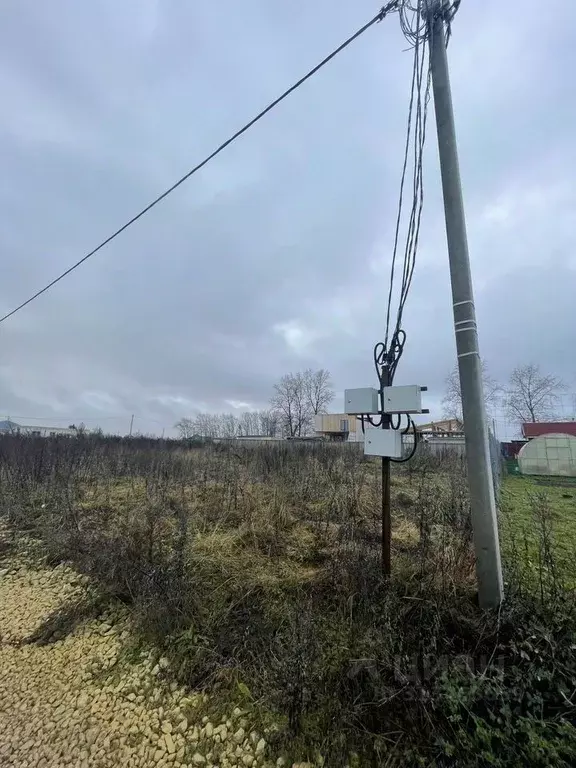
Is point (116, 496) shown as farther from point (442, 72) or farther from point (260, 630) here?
point (442, 72)

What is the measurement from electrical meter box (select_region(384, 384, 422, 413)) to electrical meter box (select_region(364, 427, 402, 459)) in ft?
0.52

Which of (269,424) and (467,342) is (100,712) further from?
(269,424)

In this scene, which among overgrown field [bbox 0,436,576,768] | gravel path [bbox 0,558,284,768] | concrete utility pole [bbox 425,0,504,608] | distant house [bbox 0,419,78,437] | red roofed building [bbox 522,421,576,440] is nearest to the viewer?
overgrown field [bbox 0,436,576,768]

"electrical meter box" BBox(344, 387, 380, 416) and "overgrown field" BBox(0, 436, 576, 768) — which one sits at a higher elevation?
"electrical meter box" BBox(344, 387, 380, 416)

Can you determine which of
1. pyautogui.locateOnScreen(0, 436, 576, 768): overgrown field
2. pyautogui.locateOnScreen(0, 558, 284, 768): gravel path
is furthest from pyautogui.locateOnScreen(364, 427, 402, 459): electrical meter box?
pyautogui.locateOnScreen(0, 558, 284, 768): gravel path

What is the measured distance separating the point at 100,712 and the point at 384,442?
7.43ft

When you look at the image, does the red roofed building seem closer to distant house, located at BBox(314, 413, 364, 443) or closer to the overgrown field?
distant house, located at BBox(314, 413, 364, 443)

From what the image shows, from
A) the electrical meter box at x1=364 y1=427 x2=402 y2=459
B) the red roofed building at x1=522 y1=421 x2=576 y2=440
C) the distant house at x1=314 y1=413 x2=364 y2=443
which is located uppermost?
the distant house at x1=314 y1=413 x2=364 y2=443

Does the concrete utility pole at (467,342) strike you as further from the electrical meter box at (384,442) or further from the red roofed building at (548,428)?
the red roofed building at (548,428)

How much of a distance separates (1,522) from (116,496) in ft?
4.71

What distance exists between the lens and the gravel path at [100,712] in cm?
167

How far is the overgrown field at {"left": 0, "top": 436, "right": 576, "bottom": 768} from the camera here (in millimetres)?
1461

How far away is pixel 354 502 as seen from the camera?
4516 millimetres

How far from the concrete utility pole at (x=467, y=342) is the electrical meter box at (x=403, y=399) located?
0.31 m
